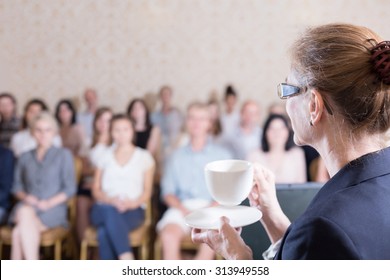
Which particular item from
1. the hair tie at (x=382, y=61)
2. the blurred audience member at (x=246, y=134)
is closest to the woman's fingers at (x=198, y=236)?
the hair tie at (x=382, y=61)

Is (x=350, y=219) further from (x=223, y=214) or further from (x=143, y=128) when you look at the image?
(x=143, y=128)

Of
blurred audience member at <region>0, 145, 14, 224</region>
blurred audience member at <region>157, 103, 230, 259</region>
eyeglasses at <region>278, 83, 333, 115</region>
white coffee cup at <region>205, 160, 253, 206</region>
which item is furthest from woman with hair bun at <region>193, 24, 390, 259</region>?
blurred audience member at <region>0, 145, 14, 224</region>

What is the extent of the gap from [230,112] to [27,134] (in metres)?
1.05

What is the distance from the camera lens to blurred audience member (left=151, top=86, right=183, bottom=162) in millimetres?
2650

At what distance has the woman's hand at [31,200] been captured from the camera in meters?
2.52

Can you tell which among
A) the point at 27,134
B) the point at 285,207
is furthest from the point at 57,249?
the point at 285,207

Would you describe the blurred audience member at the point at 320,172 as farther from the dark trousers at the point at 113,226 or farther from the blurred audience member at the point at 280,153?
the dark trousers at the point at 113,226

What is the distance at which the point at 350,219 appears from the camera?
29.2 inches

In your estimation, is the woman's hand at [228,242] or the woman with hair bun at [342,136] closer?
the woman with hair bun at [342,136]

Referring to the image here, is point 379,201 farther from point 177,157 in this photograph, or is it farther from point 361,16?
point 177,157

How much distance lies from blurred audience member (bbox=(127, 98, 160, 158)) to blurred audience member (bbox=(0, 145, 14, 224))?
0.63 meters

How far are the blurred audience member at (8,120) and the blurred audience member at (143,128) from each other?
1.90 ft

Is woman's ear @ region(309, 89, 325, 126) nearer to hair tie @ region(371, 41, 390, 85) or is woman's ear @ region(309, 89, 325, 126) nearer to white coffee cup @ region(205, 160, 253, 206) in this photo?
hair tie @ region(371, 41, 390, 85)
